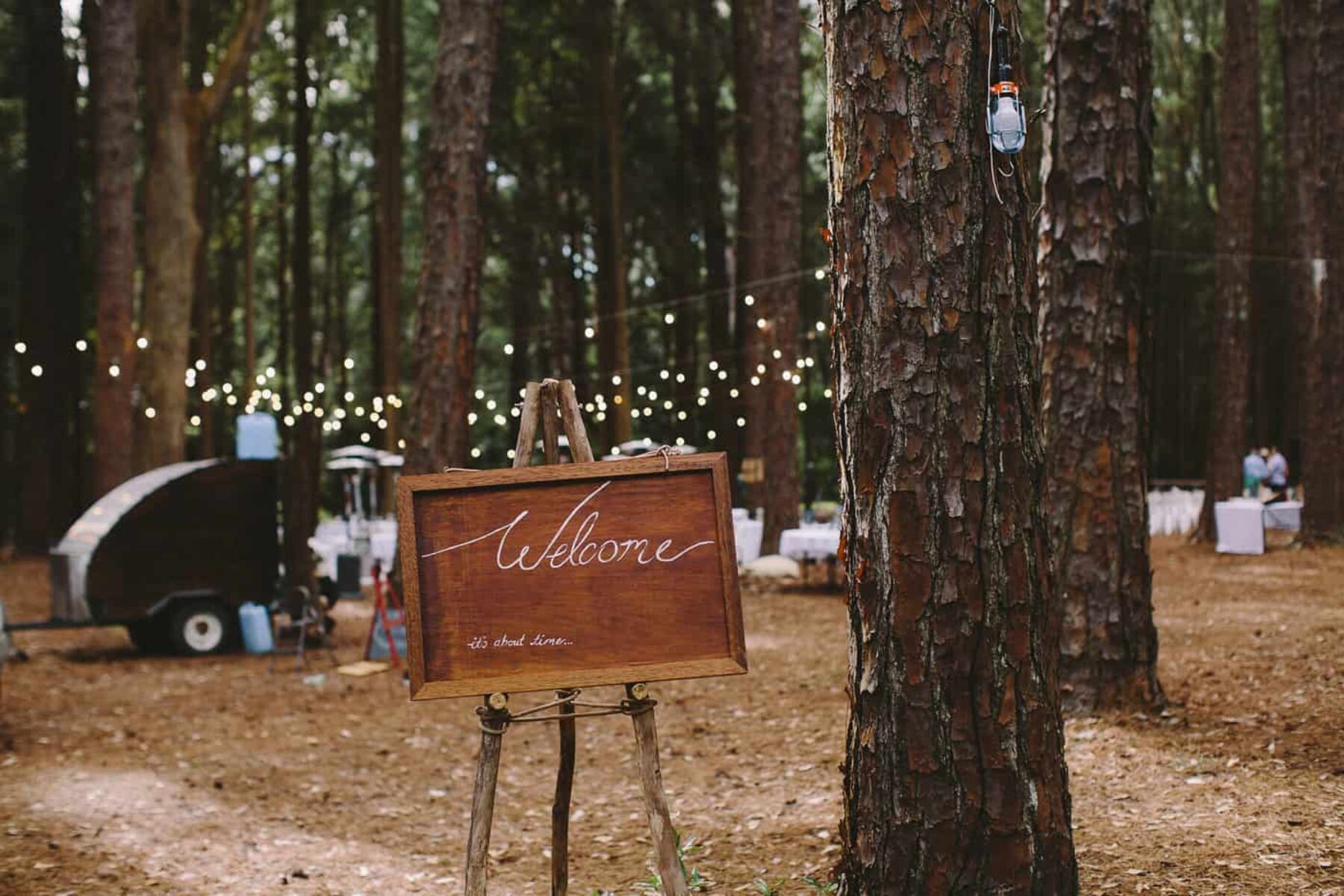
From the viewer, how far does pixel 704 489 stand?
3510mm

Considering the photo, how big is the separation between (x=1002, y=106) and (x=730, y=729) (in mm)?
5314

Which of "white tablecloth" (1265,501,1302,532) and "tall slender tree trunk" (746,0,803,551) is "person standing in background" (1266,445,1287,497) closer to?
"white tablecloth" (1265,501,1302,532)

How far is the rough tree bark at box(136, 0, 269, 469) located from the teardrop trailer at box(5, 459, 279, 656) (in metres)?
3.71

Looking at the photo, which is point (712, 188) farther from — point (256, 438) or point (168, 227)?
point (256, 438)

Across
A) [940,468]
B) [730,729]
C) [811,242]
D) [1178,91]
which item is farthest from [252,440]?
[1178,91]

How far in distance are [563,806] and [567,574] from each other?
3.17ft

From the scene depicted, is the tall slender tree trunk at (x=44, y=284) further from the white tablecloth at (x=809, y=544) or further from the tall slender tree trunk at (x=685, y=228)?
the white tablecloth at (x=809, y=544)

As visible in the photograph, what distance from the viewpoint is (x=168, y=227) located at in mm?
14773

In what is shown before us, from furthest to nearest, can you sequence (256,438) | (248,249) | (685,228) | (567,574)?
(685,228), (248,249), (256,438), (567,574)

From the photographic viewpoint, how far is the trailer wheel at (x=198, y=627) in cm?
1126

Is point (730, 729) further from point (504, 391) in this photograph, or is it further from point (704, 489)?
point (504, 391)

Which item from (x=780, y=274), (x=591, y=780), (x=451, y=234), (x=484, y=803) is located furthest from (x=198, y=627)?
(x=484, y=803)

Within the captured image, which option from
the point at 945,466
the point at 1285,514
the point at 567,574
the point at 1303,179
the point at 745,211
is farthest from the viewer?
the point at 745,211

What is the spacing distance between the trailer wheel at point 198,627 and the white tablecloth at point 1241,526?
43.4 feet
